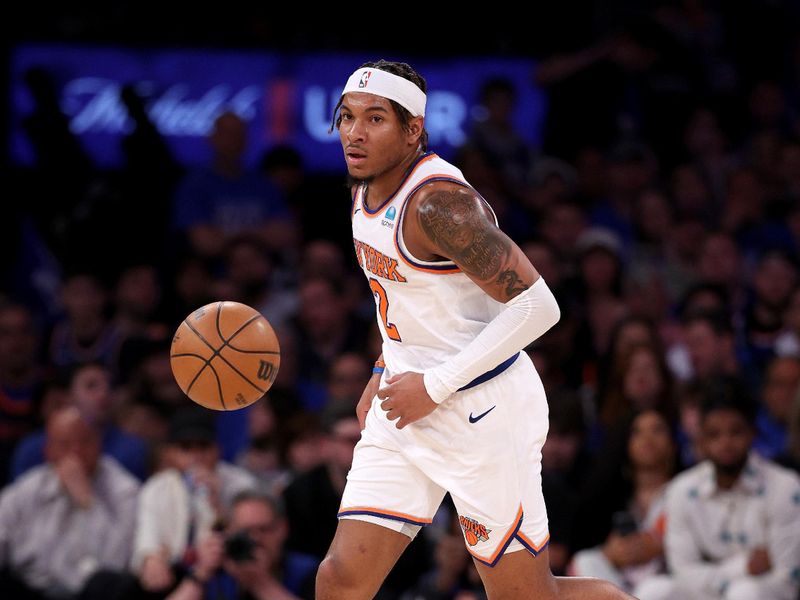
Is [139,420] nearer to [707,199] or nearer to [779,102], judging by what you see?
[707,199]

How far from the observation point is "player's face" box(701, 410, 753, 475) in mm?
8125

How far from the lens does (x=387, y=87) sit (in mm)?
5512

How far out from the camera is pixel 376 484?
5.50 meters

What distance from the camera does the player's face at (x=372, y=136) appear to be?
5.51m

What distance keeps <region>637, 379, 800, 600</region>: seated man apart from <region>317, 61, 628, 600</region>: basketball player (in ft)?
8.84

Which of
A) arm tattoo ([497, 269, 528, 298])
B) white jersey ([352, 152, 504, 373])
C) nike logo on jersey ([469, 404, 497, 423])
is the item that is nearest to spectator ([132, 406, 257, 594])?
white jersey ([352, 152, 504, 373])

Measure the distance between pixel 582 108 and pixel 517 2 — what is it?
1.24m

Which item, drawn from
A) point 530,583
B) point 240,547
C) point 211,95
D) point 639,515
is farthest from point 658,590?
point 211,95

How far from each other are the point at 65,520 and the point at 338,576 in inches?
148

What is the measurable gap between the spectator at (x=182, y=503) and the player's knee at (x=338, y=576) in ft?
9.01

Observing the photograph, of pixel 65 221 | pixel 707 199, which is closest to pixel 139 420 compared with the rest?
pixel 65 221

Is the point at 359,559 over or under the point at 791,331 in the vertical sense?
over

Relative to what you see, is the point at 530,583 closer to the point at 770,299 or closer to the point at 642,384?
the point at 642,384

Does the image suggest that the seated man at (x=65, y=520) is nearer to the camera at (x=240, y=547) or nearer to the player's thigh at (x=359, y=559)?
the camera at (x=240, y=547)
